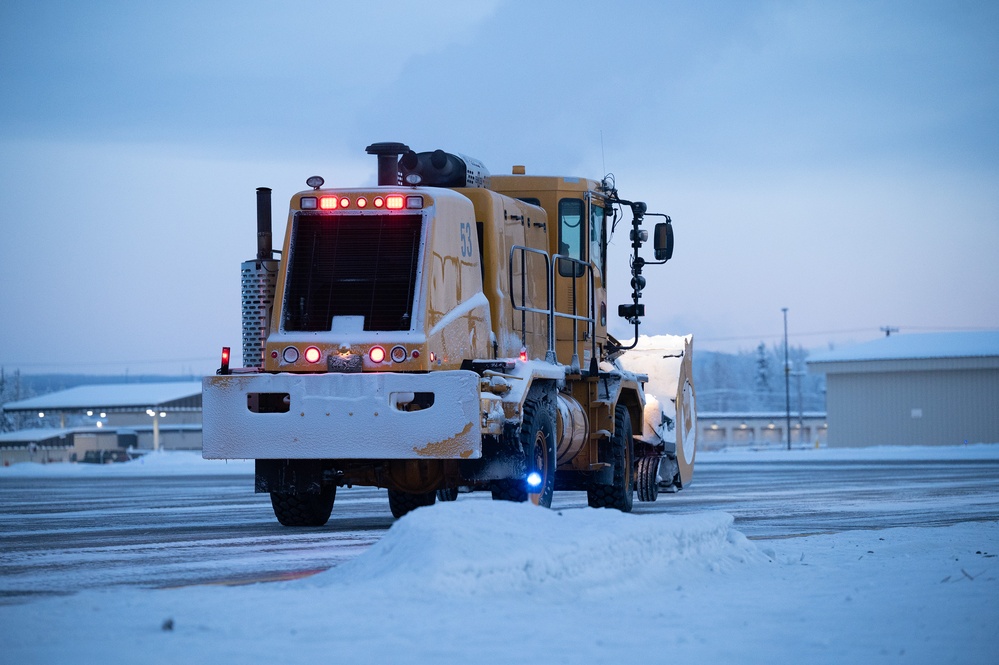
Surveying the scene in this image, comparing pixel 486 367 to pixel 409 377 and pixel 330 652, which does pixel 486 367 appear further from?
pixel 330 652

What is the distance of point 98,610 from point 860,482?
74.0ft

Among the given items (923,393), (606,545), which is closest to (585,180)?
(606,545)

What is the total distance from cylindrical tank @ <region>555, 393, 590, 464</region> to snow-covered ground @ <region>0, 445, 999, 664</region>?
438 cm

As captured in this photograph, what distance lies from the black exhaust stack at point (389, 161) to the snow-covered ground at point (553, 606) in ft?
19.3

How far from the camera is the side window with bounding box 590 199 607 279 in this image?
16.9 metres

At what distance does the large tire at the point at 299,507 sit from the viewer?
14.7m

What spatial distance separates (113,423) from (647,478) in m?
102

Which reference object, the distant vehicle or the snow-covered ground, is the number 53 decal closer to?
the snow-covered ground

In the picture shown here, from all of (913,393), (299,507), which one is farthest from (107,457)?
(299,507)

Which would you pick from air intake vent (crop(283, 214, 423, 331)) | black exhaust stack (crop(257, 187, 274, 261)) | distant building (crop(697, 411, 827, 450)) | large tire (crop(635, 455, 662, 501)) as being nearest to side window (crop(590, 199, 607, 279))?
large tire (crop(635, 455, 662, 501))

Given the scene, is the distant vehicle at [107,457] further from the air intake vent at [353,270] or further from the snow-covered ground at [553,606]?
the snow-covered ground at [553,606]

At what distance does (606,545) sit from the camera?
9.17 metres

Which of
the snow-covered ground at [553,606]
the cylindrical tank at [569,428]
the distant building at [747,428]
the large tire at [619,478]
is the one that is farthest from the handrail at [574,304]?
the distant building at [747,428]

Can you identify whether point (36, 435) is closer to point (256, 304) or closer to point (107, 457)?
point (107, 457)
